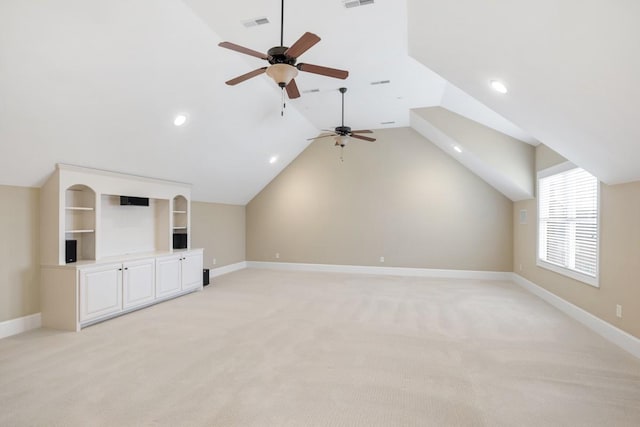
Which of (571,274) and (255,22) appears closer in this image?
(255,22)

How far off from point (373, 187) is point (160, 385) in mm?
6300

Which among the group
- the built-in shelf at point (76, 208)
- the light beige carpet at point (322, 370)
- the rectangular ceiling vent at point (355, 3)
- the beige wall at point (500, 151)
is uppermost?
the rectangular ceiling vent at point (355, 3)

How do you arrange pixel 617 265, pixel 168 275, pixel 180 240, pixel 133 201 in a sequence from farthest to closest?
pixel 180 240, pixel 168 275, pixel 133 201, pixel 617 265

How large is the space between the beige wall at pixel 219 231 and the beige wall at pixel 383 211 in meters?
0.37

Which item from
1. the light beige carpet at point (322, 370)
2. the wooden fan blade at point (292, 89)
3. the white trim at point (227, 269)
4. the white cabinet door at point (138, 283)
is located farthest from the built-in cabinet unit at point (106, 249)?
the wooden fan blade at point (292, 89)

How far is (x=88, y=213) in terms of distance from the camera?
15.8 feet

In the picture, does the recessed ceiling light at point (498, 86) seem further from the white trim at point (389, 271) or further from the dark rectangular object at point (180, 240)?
the dark rectangular object at point (180, 240)

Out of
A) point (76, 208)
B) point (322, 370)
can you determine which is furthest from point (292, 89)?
point (76, 208)

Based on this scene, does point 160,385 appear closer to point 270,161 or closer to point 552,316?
point 552,316

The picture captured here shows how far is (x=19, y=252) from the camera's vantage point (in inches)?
162

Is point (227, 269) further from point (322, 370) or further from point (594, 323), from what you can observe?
point (594, 323)

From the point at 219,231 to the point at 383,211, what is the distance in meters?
3.96

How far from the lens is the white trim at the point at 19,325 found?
392 centimetres

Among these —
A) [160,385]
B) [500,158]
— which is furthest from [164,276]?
[500,158]
